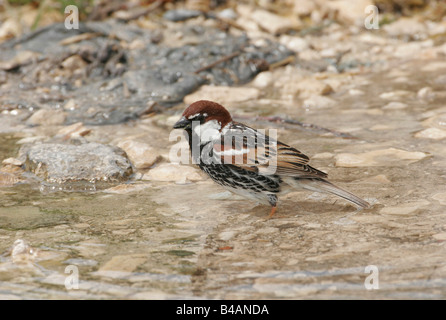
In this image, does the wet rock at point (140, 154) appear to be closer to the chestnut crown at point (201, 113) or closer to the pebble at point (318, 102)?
the chestnut crown at point (201, 113)

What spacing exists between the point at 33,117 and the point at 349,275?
4.44 metres

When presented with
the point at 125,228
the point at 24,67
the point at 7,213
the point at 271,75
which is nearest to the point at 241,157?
the point at 125,228

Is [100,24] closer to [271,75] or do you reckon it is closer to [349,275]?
[271,75]

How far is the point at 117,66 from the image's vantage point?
25.6 ft

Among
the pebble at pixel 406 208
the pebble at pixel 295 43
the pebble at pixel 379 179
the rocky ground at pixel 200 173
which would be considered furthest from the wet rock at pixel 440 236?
the pebble at pixel 295 43

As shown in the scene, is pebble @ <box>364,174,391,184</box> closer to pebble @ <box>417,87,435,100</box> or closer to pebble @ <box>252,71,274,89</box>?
pebble @ <box>417,87,435,100</box>

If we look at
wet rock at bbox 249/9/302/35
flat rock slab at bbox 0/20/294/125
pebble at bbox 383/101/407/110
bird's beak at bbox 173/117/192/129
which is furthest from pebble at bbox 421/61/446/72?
bird's beak at bbox 173/117/192/129

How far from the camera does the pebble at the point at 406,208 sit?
4.11 metres

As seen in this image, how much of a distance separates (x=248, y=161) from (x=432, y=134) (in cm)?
207

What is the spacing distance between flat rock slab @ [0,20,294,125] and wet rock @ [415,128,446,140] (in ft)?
9.13

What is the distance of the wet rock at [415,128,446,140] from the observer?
551cm

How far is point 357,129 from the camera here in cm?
597
